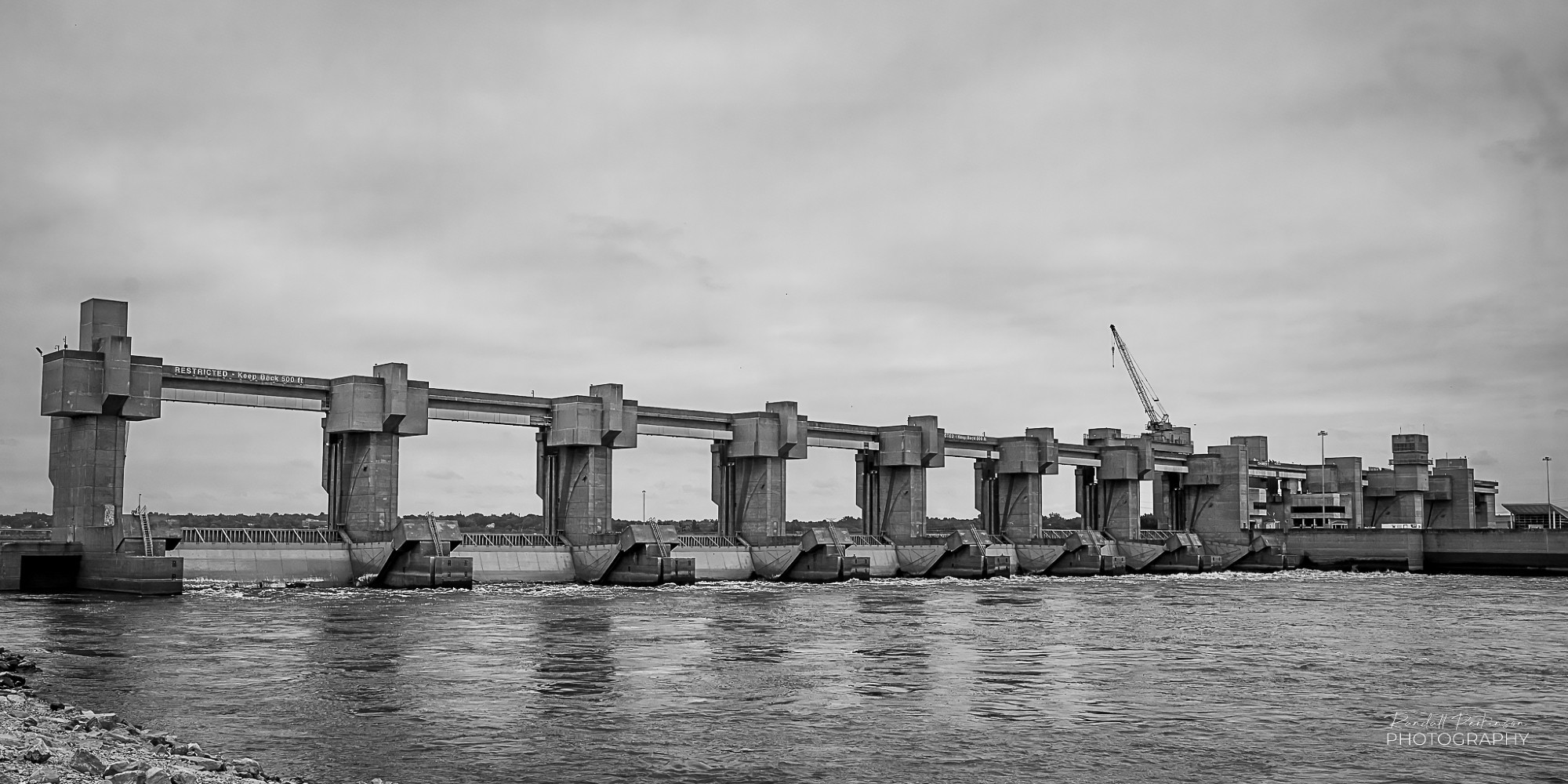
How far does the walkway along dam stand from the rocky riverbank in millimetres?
38861

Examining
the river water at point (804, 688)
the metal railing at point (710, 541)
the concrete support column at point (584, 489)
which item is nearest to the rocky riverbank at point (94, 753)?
the river water at point (804, 688)

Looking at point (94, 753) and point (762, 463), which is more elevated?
point (762, 463)

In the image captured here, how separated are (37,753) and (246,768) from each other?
2.66 meters

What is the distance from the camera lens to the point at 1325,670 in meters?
34.3

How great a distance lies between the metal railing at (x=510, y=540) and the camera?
247 feet

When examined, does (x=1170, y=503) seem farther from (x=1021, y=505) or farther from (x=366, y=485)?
(x=366, y=485)

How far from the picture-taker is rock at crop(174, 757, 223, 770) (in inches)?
671

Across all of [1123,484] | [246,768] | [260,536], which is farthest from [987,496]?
[246,768]

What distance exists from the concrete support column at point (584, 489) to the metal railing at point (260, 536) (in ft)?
45.6

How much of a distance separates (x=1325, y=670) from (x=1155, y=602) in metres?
31.6

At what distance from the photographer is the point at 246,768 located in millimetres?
17438

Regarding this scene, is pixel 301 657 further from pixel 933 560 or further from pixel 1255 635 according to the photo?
pixel 933 560

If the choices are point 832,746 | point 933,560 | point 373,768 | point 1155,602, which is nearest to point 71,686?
point 373,768

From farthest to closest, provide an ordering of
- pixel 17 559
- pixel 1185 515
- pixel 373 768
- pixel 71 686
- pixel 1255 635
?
pixel 1185 515, pixel 17 559, pixel 1255 635, pixel 71 686, pixel 373 768
